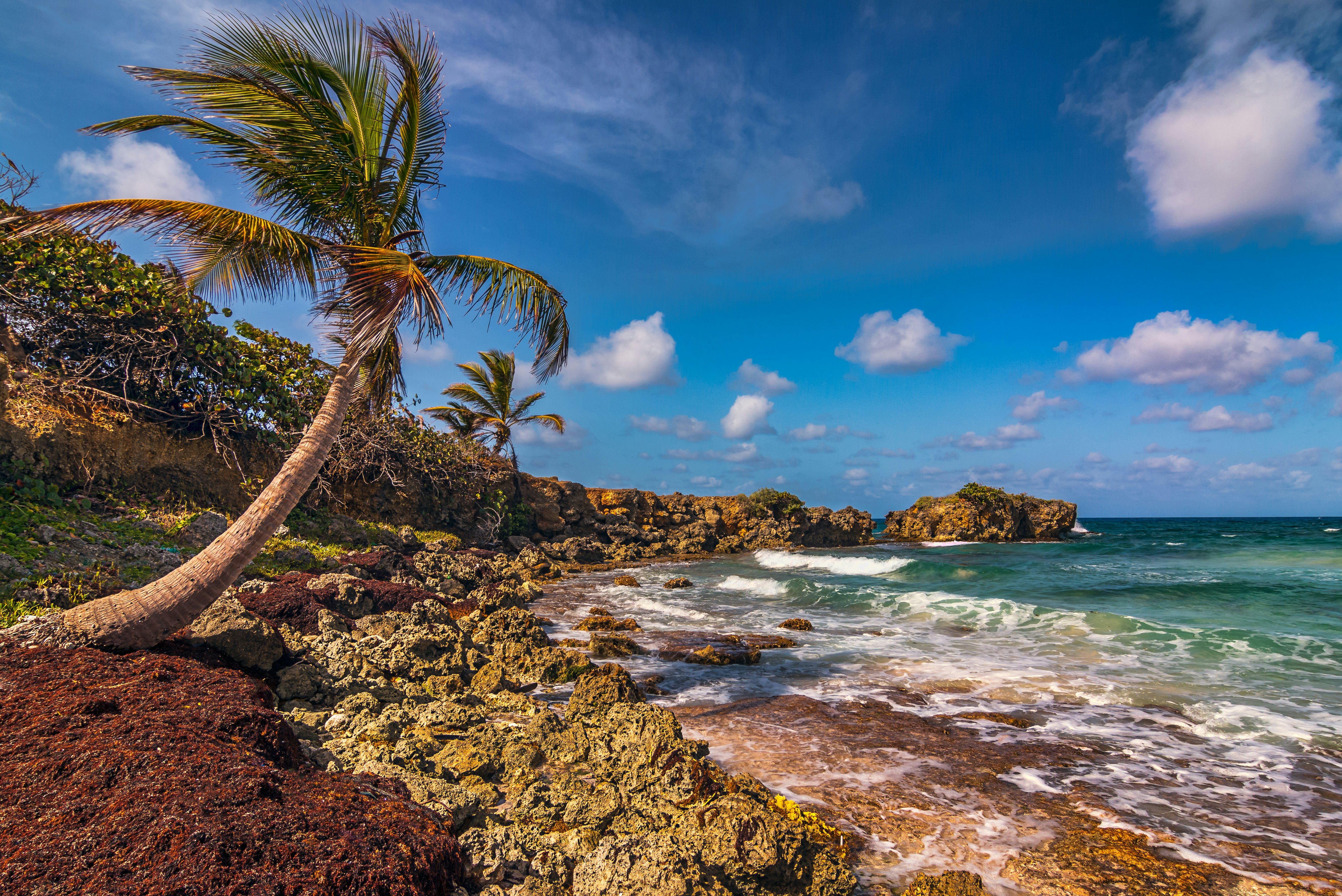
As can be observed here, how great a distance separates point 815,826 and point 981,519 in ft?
144

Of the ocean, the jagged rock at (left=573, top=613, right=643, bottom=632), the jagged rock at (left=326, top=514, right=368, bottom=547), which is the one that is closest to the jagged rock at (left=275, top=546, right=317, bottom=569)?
the jagged rock at (left=326, top=514, right=368, bottom=547)

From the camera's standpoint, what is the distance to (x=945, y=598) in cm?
1423

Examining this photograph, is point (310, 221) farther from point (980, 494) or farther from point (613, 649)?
point (980, 494)

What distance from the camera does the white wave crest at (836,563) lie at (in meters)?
23.2

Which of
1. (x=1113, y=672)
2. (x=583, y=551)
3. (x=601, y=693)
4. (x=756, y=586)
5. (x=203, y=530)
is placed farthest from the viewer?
(x=583, y=551)

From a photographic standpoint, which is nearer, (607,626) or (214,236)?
(214,236)

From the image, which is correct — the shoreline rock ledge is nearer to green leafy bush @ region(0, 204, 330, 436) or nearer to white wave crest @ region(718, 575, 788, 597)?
white wave crest @ region(718, 575, 788, 597)

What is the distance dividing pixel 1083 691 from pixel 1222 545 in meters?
38.4

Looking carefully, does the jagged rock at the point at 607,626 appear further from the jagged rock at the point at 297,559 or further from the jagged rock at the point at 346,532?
the jagged rock at the point at 346,532

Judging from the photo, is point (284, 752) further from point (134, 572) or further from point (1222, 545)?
point (1222, 545)

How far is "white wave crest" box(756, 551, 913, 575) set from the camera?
2325 centimetres

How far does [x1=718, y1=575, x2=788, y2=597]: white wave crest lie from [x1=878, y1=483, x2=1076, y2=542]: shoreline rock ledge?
90.9 ft

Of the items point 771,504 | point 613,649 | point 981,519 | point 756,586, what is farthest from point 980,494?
point 613,649

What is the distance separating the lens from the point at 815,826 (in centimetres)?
351
